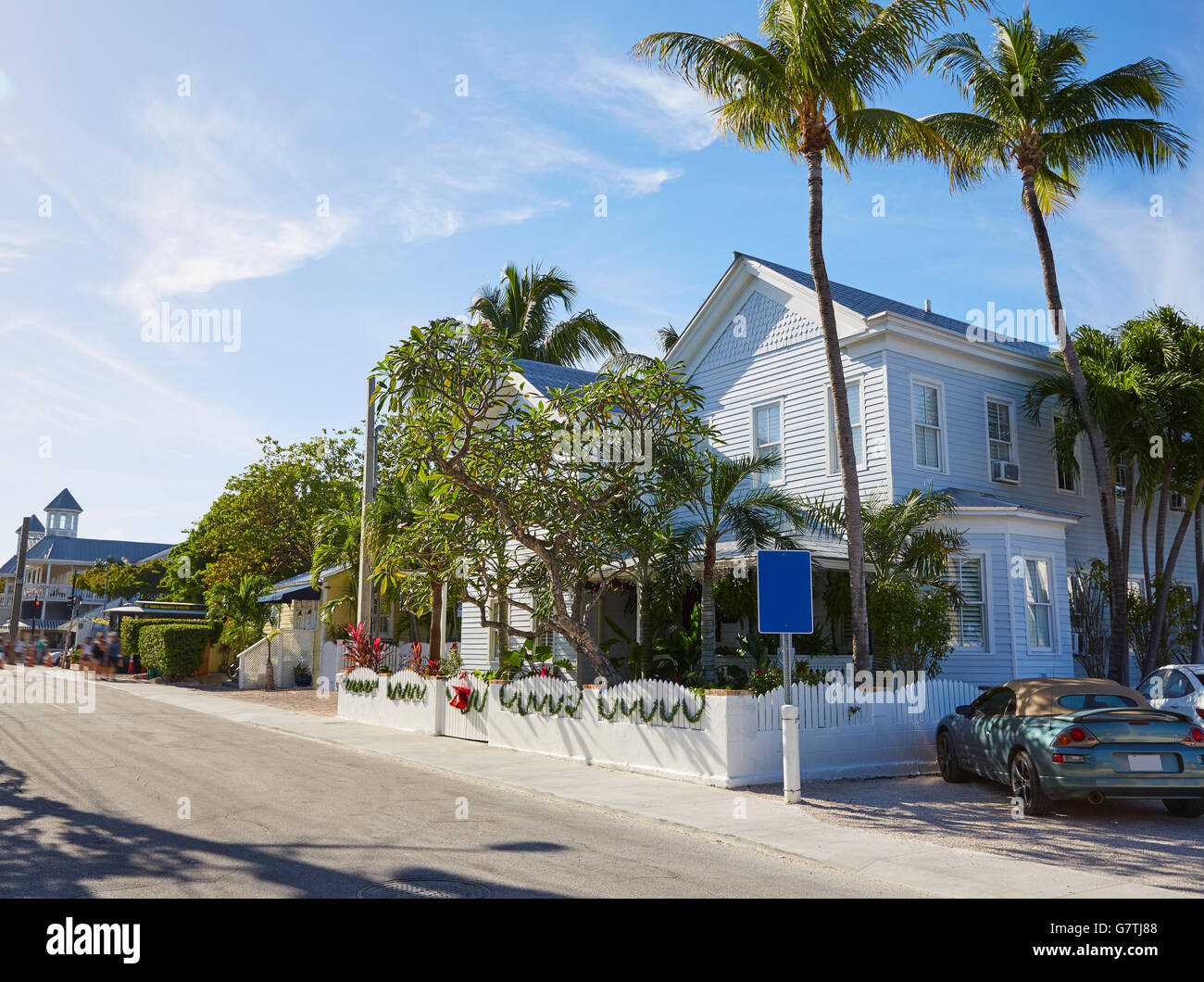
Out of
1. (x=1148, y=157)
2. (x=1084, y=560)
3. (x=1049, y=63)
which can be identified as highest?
(x=1049, y=63)

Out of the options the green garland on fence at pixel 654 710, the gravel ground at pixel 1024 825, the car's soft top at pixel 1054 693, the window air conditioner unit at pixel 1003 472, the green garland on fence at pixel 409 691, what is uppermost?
the window air conditioner unit at pixel 1003 472

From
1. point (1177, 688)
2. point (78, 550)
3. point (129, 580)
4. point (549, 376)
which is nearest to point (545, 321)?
point (549, 376)

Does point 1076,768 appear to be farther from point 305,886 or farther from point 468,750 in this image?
point 468,750

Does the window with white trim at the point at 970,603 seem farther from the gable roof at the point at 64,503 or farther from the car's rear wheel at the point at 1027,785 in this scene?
the gable roof at the point at 64,503

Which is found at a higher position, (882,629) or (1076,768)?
(882,629)

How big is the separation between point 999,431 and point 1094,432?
2383 mm

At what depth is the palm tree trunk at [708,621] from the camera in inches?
612

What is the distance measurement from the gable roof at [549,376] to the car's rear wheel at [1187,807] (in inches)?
625

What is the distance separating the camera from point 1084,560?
857 inches

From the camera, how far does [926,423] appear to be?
1956cm

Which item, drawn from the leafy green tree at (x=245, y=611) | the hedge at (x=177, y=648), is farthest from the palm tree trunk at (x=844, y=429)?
the hedge at (x=177, y=648)

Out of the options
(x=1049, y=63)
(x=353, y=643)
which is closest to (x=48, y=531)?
(x=353, y=643)

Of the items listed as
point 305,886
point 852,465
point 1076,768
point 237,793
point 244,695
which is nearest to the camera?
point 305,886
